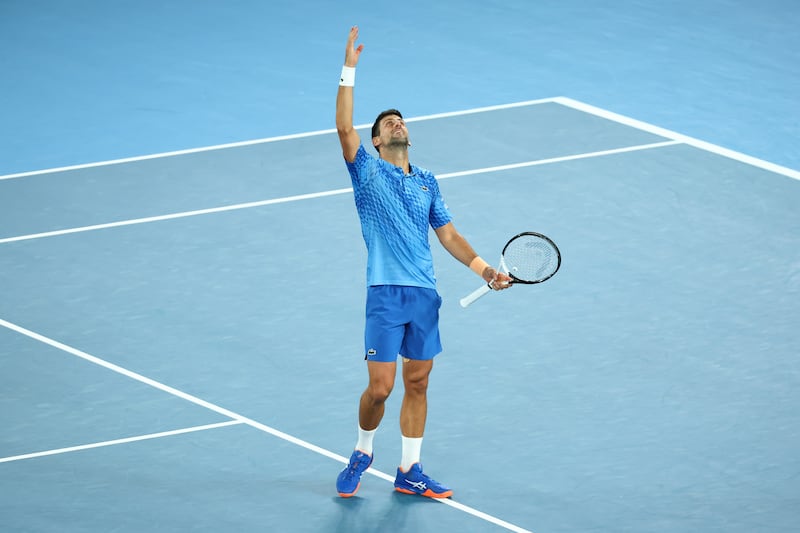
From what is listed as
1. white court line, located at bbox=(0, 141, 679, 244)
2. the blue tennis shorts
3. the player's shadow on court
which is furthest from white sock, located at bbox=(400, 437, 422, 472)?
white court line, located at bbox=(0, 141, 679, 244)

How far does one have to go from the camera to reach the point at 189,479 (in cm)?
940

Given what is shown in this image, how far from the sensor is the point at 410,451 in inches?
362

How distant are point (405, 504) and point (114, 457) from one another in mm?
1849

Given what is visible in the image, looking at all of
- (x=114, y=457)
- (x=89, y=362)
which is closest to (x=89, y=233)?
(x=89, y=362)

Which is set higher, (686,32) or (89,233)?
(686,32)

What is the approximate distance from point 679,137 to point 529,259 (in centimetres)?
692

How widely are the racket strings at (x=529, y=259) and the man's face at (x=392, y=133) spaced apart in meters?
0.87

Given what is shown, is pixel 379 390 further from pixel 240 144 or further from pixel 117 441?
pixel 240 144

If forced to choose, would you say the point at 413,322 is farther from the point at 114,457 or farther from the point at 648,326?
the point at 648,326

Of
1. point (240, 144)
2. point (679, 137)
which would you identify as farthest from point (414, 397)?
point (679, 137)

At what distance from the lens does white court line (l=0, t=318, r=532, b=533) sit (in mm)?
9000

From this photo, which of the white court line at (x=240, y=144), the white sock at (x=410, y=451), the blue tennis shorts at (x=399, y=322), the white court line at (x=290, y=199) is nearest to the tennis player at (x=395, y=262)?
the blue tennis shorts at (x=399, y=322)

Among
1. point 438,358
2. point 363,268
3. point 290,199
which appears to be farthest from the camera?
point 290,199

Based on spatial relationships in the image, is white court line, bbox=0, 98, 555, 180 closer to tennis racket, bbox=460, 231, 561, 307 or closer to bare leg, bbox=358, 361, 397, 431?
bare leg, bbox=358, 361, 397, 431
